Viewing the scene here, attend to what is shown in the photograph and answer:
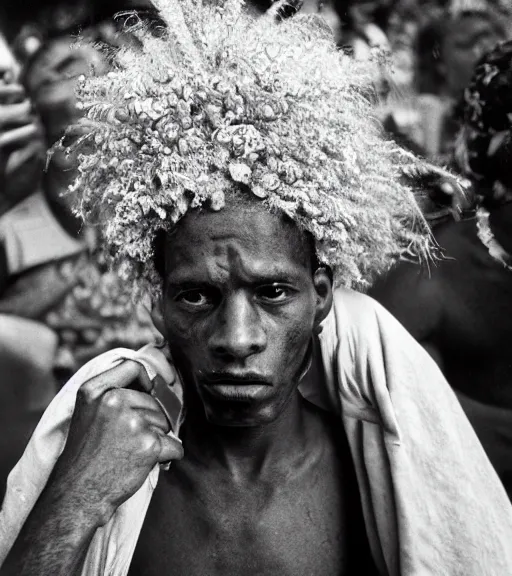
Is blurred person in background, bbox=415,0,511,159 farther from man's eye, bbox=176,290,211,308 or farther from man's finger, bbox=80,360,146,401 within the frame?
man's finger, bbox=80,360,146,401

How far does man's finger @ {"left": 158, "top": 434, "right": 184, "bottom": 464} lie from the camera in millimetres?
1188

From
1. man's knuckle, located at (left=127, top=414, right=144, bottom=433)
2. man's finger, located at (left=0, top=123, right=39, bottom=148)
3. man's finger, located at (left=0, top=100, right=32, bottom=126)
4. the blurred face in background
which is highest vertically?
the blurred face in background

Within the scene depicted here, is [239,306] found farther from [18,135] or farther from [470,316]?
[18,135]

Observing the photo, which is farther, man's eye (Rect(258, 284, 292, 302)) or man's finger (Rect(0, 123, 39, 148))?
man's finger (Rect(0, 123, 39, 148))

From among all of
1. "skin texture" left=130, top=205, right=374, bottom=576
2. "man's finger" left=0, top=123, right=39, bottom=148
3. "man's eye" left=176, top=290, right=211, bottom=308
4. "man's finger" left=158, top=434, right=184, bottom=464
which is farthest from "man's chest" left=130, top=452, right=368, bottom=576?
"man's finger" left=0, top=123, right=39, bottom=148

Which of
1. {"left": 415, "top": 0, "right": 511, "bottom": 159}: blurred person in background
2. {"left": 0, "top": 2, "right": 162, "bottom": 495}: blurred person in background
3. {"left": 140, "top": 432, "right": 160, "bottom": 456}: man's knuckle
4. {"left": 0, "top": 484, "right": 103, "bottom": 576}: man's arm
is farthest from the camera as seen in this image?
{"left": 0, "top": 2, "right": 162, "bottom": 495}: blurred person in background

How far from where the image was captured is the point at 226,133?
3.79 ft

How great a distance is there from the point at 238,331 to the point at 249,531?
1.51ft

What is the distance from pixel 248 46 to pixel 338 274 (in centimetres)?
49

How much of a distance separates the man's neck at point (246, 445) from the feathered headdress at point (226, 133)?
34cm

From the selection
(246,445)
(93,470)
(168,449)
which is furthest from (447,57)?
(93,470)

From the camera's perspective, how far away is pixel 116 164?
1.21 m

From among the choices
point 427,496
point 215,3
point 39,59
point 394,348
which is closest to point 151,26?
point 215,3

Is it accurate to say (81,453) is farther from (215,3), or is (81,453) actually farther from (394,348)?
(215,3)
